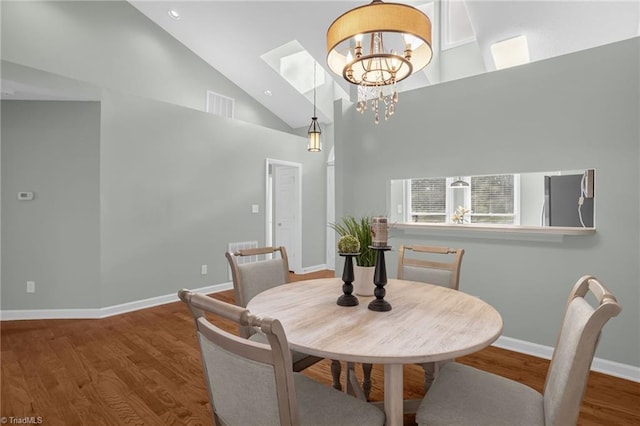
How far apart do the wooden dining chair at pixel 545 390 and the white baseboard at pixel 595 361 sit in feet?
5.56

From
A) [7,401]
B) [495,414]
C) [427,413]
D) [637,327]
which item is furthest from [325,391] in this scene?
[637,327]

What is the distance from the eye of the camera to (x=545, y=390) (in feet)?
4.13

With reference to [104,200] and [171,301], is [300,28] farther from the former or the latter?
[171,301]

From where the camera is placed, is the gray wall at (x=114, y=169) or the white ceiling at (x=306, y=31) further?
the gray wall at (x=114, y=169)

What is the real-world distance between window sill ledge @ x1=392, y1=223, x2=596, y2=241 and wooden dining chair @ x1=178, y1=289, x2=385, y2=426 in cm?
151

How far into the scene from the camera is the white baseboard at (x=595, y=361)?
237 cm

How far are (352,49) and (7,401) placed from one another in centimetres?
304

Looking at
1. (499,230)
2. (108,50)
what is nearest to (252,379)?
(499,230)

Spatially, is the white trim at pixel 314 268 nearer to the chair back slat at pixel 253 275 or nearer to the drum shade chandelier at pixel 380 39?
the chair back slat at pixel 253 275

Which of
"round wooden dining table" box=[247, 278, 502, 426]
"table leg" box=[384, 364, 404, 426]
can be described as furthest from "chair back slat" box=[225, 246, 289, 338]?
"table leg" box=[384, 364, 404, 426]

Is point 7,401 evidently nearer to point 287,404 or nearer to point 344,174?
point 287,404

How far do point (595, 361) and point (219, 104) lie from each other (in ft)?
19.6

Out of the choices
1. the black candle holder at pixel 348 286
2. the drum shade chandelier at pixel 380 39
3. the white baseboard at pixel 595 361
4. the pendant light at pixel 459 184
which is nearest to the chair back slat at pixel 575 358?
the black candle holder at pixel 348 286

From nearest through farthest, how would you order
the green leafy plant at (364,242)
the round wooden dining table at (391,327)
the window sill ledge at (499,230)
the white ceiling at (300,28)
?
the round wooden dining table at (391,327) → the green leafy plant at (364,242) → the window sill ledge at (499,230) → the white ceiling at (300,28)
